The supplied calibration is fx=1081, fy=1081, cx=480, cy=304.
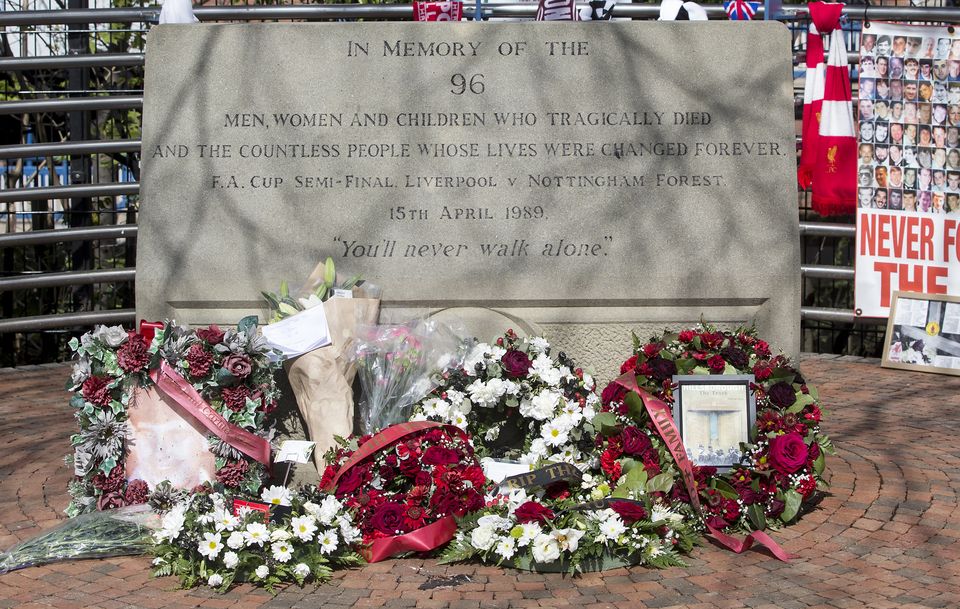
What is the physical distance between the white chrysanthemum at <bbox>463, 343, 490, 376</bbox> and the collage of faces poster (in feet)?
16.1

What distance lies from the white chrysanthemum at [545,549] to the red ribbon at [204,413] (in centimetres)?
160

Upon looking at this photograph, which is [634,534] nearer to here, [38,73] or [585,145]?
[585,145]

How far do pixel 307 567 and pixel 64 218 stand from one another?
25.5 ft

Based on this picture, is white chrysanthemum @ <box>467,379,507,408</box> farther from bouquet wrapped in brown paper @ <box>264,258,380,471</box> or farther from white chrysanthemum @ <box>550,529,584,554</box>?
white chrysanthemum @ <box>550,529,584,554</box>

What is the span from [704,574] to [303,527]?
68.9 inches

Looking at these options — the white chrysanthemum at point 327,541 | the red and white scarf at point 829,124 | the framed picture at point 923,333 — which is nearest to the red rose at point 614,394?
the white chrysanthemum at point 327,541

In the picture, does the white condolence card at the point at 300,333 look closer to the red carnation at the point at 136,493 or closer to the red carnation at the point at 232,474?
the red carnation at the point at 232,474

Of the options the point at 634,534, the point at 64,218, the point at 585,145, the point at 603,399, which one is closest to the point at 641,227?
the point at 585,145

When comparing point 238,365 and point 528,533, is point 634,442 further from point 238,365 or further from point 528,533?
point 238,365

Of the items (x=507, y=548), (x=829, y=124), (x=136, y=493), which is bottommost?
(x=507, y=548)

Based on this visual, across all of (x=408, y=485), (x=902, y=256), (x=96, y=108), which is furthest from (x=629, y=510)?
(x=96, y=108)

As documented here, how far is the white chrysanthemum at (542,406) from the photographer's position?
5.59 m

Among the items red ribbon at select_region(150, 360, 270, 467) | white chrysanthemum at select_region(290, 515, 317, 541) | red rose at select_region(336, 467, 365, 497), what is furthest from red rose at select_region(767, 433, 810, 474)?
red ribbon at select_region(150, 360, 270, 467)

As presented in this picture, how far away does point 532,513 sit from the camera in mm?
4758
